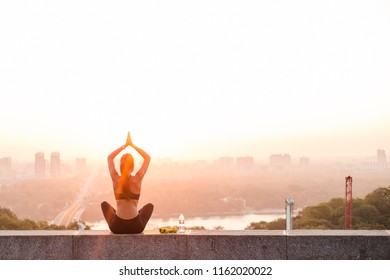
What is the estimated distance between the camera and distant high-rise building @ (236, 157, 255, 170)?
93100mm

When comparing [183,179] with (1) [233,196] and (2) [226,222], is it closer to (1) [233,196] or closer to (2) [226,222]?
(2) [226,222]

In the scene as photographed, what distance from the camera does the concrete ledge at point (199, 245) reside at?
298 inches

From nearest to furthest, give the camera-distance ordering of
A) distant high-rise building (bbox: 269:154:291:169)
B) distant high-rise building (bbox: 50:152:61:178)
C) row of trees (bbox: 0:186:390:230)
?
row of trees (bbox: 0:186:390:230), distant high-rise building (bbox: 50:152:61:178), distant high-rise building (bbox: 269:154:291:169)

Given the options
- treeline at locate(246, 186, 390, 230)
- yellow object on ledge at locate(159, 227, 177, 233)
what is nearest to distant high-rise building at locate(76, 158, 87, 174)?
treeline at locate(246, 186, 390, 230)

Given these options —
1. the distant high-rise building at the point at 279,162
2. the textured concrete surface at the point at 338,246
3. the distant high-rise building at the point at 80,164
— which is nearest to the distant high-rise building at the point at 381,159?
the distant high-rise building at the point at 279,162

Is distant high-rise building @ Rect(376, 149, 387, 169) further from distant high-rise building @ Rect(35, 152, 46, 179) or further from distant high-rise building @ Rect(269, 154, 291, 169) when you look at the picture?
distant high-rise building @ Rect(35, 152, 46, 179)

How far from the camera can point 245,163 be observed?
323 ft

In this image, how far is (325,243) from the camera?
7.57 m

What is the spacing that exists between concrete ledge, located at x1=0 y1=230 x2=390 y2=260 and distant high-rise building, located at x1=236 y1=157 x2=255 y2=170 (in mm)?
84045

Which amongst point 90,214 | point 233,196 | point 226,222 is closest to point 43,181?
point 90,214

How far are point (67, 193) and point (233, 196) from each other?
91.7 ft

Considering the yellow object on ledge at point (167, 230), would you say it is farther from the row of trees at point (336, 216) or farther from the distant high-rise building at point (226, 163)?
the distant high-rise building at point (226, 163)

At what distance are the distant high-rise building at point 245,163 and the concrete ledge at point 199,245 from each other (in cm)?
8405
